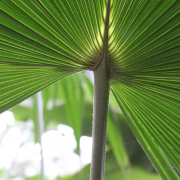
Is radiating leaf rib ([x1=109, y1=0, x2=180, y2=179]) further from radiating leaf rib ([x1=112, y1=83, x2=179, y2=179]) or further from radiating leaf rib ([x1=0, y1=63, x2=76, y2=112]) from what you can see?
radiating leaf rib ([x1=0, y1=63, x2=76, y2=112])

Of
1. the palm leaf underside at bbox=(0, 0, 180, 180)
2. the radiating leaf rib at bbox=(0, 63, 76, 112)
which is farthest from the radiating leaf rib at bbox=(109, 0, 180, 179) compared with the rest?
the radiating leaf rib at bbox=(0, 63, 76, 112)

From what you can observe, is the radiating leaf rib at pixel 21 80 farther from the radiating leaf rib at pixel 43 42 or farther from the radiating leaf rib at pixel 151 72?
the radiating leaf rib at pixel 151 72

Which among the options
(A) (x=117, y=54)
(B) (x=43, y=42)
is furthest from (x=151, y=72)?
(B) (x=43, y=42)

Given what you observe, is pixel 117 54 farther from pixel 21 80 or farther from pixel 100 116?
pixel 21 80

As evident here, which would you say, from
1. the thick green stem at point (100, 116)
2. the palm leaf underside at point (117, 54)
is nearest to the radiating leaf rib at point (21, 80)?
the palm leaf underside at point (117, 54)

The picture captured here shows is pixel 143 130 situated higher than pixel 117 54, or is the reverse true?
pixel 117 54
